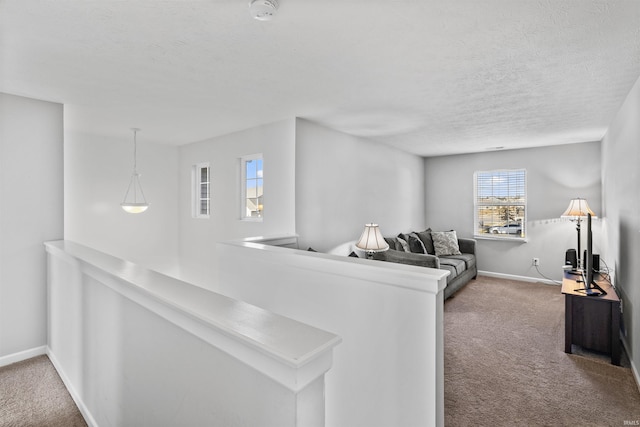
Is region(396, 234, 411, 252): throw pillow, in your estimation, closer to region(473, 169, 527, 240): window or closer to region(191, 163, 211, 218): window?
region(473, 169, 527, 240): window

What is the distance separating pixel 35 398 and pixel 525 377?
3843 mm

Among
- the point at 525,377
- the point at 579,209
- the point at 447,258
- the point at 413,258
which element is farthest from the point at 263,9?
the point at 579,209

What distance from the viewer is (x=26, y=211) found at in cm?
290

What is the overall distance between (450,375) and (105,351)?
8.31 ft

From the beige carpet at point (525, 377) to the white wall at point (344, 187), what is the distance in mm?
1791

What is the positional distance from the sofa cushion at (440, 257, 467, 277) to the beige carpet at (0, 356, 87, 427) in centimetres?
435

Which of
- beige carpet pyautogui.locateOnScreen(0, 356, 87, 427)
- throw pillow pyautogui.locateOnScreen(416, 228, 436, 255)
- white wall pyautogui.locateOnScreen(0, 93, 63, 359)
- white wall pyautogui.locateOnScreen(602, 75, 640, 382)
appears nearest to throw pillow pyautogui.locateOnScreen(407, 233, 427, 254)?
throw pillow pyautogui.locateOnScreen(416, 228, 436, 255)

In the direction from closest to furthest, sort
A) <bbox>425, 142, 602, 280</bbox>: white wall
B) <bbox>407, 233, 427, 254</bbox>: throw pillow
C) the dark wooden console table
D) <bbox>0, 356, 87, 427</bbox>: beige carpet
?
<bbox>0, 356, 87, 427</bbox>: beige carpet, the dark wooden console table, <bbox>425, 142, 602, 280</bbox>: white wall, <bbox>407, 233, 427, 254</bbox>: throw pillow

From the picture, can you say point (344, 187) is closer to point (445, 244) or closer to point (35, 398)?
point (445, 244)

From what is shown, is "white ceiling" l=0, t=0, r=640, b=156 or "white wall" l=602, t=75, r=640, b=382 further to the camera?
"white wall" l=602, t=75, r=640, b=382

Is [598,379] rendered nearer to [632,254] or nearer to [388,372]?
[632,254]

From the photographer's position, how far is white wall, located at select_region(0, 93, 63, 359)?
2.80 m

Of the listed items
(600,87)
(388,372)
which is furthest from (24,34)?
(600,87)

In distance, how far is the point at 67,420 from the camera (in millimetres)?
2047
